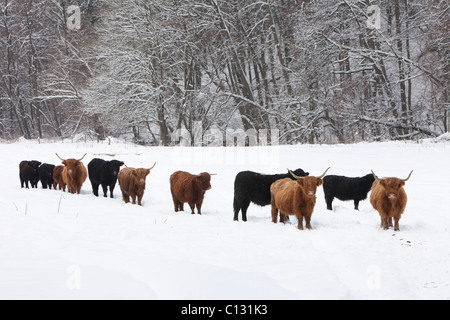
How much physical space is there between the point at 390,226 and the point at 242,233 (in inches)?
93.0

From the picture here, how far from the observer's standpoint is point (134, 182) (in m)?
9.61

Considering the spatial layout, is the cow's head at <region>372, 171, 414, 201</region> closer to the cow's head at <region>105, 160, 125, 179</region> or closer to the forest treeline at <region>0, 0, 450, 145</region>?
the cow's head at <region>105, 160, 125, 179</region>

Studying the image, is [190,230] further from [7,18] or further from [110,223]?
[7,18]

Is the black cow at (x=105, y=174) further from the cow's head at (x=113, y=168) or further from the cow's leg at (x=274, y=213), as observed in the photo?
the cow's leg at (x=274, y=213)

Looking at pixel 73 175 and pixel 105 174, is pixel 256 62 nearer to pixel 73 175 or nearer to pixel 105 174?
pixel 105 174

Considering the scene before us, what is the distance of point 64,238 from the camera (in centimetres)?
500

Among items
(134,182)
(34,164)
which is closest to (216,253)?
(134,182)

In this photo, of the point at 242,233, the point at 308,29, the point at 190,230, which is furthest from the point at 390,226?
the point at 308,29

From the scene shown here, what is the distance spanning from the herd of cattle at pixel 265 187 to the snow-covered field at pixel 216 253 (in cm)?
35

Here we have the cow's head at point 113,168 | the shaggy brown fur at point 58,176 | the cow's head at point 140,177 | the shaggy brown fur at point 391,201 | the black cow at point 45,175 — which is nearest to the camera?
the shaggy brown fur at point 391,201

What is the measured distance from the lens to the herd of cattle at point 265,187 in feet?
21.4

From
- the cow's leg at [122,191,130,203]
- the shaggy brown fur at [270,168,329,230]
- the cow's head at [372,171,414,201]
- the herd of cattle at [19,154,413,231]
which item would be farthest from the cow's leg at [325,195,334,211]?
the cow's leg at [122,191,130,203]

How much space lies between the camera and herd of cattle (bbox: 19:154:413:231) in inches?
256

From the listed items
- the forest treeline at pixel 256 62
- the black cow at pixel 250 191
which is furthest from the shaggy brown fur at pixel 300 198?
the forest treeline at pixel 256 62
